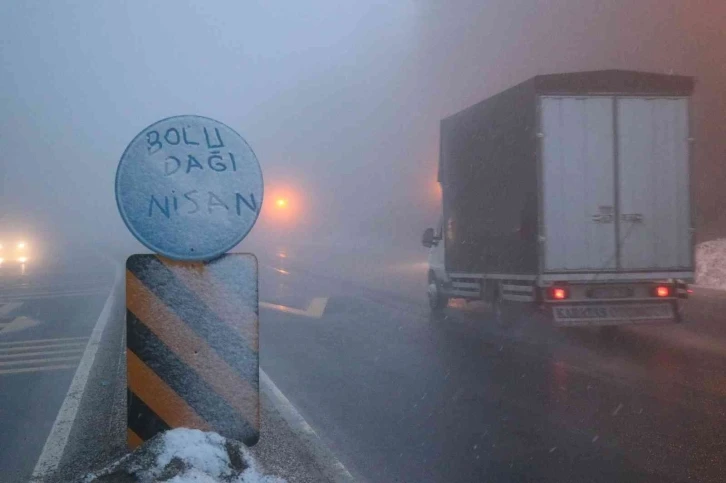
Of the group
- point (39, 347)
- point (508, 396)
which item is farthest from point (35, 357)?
point (508, 396)

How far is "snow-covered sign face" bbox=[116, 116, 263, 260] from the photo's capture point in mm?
3732

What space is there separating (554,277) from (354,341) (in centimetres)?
344

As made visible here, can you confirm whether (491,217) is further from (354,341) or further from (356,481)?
A: (356,481)

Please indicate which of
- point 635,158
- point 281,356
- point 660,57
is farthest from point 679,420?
point 660,57

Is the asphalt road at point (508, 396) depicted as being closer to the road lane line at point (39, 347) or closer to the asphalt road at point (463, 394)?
the asphalt road at point (463, 394)

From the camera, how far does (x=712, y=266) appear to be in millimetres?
19375

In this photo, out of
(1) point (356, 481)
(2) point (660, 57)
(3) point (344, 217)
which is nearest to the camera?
(1) point (356, 481)

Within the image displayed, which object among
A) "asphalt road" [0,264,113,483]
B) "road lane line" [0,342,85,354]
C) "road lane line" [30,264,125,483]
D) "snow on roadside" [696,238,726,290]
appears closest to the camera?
"road lane line" [30,264,125,483]

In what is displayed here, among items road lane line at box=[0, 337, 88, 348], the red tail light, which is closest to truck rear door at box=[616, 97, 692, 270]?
the red tail light

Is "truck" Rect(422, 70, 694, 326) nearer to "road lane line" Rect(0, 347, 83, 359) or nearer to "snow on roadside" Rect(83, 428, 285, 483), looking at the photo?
"road lane line" Rect(0, 347, 83, 359)

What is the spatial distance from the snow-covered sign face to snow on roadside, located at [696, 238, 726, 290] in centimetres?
1702

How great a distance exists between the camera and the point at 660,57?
33438 millimetres

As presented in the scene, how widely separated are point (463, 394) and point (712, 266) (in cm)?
1309

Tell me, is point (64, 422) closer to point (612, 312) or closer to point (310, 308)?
point (612, 312)
